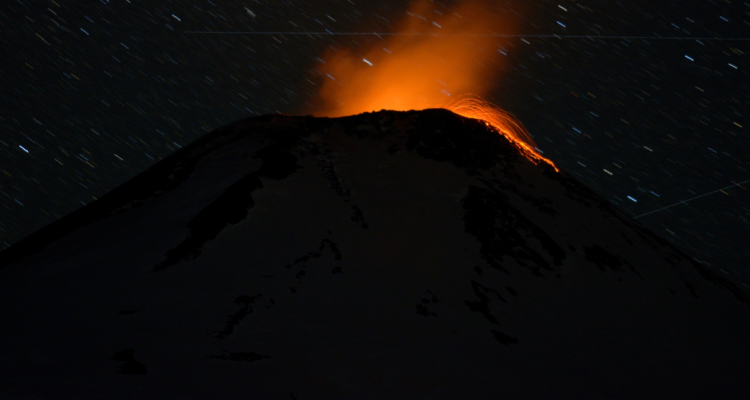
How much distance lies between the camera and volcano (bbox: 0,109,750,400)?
19.2 meters

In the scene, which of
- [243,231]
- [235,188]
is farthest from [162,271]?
[235,188]

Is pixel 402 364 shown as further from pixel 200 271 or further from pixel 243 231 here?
pixel 243 231

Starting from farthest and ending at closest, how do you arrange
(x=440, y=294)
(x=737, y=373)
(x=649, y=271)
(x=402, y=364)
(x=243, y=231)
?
(x=649, y=271) → (x=243, y=231) → (x=440, y=294) → (x=737, y=373) → (x=402, y=364)

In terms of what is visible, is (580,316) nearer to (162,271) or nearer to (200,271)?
(200,271)

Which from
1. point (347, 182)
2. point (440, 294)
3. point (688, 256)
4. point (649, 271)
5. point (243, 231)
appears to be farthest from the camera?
point (688, 256)

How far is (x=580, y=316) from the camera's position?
28203mm

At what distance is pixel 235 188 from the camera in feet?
119

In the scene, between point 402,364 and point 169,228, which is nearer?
point 402,364

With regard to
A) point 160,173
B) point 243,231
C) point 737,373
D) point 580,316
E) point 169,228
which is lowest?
point 160,173

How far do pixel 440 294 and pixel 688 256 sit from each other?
27.7 meters

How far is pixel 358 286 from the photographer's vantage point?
27.1 meters

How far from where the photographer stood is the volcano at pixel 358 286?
63.0ft

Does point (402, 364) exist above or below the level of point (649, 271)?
below

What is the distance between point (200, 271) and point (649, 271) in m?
29.6
